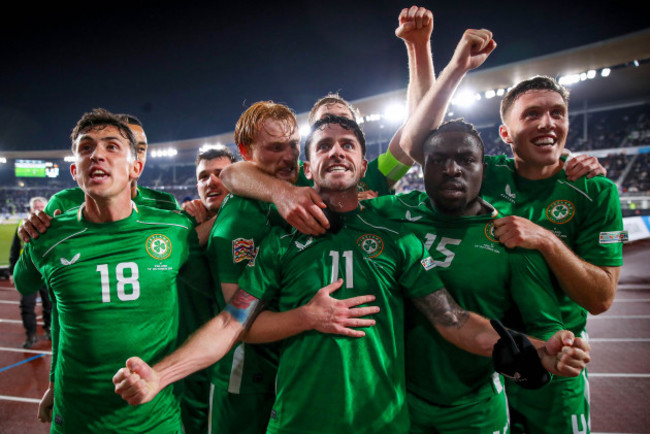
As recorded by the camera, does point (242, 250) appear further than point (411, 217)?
No

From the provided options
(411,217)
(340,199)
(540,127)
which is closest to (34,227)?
(340,199)

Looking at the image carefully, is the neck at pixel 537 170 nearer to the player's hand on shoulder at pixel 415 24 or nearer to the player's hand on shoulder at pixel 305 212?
the player's hand on shoulder at pixel 415 24

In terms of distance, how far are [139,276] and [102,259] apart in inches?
8.6

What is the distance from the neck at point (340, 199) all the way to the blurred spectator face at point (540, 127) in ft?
3.95

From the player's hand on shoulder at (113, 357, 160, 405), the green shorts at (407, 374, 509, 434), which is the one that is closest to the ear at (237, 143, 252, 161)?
the player's hand on shoulder at (113, 357, 160, 405)

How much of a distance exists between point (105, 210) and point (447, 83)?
7.11 ft

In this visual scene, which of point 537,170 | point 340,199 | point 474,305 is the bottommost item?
point 474,305

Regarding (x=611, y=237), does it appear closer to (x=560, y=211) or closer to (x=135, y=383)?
(x=560, y=211)

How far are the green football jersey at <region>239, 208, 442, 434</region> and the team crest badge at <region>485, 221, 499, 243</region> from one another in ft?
1.26

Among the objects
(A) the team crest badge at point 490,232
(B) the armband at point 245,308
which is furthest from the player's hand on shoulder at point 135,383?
(A) the team crest badge at point 490,232

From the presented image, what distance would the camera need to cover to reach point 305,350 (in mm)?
1721

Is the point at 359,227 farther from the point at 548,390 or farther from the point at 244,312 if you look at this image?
the point at 548,390

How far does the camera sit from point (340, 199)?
199 cm


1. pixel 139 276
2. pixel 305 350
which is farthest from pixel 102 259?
pixel 305 350
